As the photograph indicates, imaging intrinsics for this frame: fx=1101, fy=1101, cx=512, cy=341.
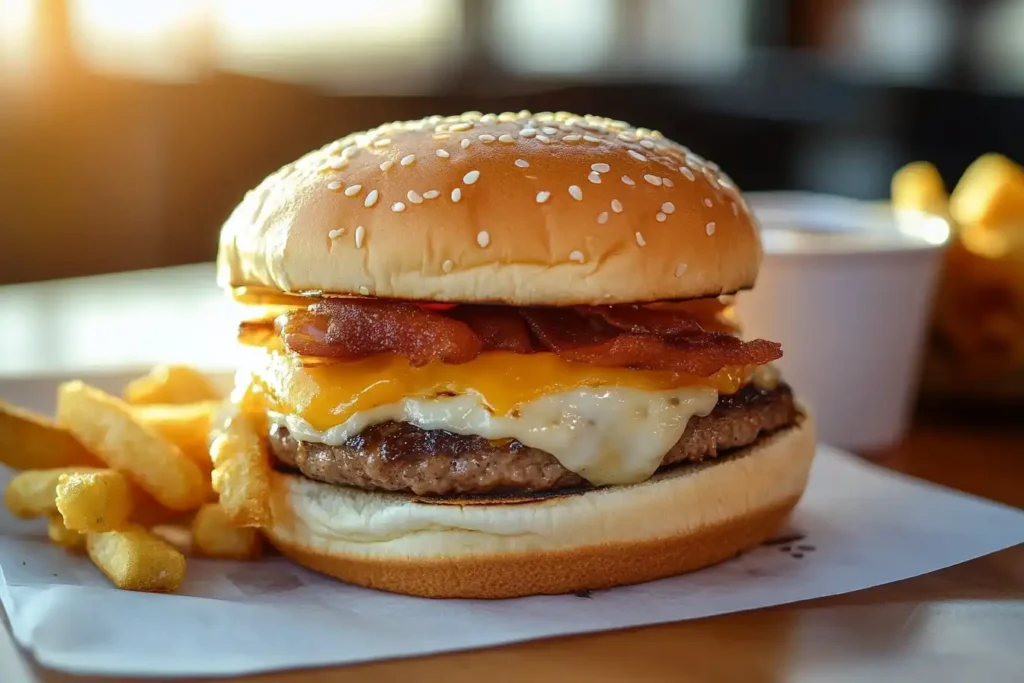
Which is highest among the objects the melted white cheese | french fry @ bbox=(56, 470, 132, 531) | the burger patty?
the melted white cheese

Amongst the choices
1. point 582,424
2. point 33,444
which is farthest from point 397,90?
point 582,424

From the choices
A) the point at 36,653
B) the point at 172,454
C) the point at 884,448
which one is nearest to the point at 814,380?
the point at 884,448

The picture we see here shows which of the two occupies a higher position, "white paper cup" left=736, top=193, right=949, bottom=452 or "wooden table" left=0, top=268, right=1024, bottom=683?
"white paper cup" left=736, top=193, right=949, bottom=452

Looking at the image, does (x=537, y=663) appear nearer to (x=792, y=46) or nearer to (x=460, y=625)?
(x=460, y=625)

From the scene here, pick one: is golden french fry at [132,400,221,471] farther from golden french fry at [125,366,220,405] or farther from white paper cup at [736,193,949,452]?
white paper cup at [736,193,949,452]

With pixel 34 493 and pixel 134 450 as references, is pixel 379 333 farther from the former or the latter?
pixel 34 493

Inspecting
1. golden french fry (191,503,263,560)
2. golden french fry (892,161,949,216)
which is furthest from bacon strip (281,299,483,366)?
golden french fry (892,161,949,216)

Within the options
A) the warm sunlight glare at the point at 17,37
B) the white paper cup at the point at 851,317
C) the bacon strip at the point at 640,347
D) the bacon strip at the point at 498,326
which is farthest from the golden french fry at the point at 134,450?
the warm sunlight glare at the point at 17,37
